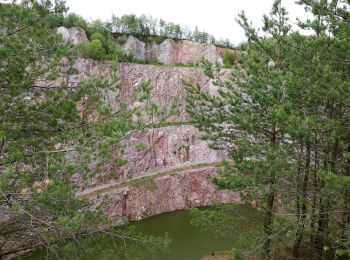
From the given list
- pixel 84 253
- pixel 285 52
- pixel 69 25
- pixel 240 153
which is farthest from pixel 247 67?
pixel 69 25

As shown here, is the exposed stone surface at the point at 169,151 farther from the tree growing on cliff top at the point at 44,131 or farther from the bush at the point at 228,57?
the tree growing on cliff top at the point at 44,131

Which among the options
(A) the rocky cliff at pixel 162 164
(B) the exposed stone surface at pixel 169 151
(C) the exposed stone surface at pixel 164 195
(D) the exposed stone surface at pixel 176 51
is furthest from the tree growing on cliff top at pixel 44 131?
(D) the exposed stone surface at pixel 176 51

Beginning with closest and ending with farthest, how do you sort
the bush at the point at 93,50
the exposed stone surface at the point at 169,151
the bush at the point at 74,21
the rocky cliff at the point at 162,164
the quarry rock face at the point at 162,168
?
the rocky cliff at the point at 162,164 < the quarry rock face at the point at 162,168 < the exposed stone surface at the point at 169,151 < the bush at the point at 93,50 < the bush at the point at 74,21

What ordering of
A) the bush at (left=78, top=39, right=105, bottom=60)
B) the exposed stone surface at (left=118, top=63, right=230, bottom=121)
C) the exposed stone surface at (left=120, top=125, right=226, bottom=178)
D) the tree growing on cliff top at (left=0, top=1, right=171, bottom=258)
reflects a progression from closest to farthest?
1. the tree growing on cliff top at (left=0, top=1, right=171, bottom=258)
2. the exposed stone surface at (left=120, top=125, right=226, bottom=178)
3. the bush at (left=78, top=39, right=105, bottom=60)
4. the exposed stone surface at (left=118, top=63, right=230, bottom=121)

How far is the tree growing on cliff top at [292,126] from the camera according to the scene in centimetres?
558

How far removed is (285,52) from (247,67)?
0.86 m

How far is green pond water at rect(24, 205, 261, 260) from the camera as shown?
5.37 metres

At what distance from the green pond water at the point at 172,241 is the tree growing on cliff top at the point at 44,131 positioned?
271 millimetres

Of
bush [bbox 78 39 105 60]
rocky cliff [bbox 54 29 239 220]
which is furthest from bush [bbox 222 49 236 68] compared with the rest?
bush [bbox 78 39 105 60]

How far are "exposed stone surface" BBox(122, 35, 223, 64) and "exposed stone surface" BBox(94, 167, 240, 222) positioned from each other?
10.6 meters

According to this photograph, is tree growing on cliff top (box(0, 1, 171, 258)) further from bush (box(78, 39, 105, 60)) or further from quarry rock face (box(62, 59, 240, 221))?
bush (box(78, 39, 105, 60))

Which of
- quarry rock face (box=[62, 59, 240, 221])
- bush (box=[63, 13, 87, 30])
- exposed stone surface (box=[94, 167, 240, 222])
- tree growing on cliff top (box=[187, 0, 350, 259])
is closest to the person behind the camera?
tree growing on cliff top (box=[187, 0, 350, 259])

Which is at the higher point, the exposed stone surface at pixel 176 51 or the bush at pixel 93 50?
the exposed stone surface at pixel 176 51

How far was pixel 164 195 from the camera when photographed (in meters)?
17.2
